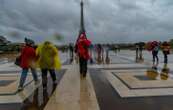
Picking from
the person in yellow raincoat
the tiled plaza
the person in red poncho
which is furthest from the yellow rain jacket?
the person in red poncho

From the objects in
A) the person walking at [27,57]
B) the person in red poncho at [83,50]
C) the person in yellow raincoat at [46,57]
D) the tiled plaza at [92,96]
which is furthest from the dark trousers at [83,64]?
the person walking at [27,57]

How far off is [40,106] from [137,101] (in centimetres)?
236

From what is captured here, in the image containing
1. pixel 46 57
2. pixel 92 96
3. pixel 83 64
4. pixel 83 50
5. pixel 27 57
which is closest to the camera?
pixel 92 96

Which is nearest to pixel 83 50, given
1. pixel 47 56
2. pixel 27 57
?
pixel 47 56

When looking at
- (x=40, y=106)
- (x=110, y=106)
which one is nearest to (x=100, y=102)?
(x=110, y=106)

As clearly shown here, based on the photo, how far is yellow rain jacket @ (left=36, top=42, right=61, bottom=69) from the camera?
10.1m

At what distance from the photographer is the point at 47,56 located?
1009 cm

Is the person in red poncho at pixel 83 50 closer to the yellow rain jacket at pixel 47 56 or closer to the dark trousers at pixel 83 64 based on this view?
the dark trousers at pixel 83 64

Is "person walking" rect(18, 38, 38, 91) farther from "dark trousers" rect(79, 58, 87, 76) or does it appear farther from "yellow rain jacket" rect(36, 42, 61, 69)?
"dark trousers" rect(79, 58, 87, 76)

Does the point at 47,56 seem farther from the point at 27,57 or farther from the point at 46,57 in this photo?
the point at 27,57

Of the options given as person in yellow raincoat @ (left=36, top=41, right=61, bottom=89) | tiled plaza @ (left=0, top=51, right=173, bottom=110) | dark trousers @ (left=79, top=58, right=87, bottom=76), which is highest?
person in yellow raincoat @ (left=36, top=41, right=61, bottom=89)

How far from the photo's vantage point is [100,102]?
7.40 meters

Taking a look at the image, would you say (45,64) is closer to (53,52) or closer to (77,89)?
(53,52)

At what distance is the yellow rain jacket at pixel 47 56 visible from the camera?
10062 millimetres
